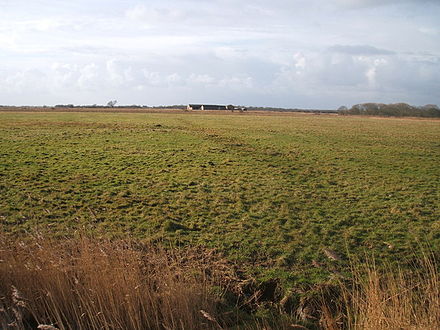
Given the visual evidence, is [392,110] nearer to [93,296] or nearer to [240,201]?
[240,201]

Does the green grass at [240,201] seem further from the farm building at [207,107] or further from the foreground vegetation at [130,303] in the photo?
the farm building at [207,107]

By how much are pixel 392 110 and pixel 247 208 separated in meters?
136

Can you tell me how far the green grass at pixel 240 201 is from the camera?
8.87 metres

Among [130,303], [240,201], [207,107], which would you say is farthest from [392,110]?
[130,303]

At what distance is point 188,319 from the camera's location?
4.99 meters

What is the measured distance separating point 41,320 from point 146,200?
6.98 metres

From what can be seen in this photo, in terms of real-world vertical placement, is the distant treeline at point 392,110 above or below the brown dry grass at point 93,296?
above

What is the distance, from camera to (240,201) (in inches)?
480

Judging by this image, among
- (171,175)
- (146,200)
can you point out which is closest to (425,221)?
(146,200)

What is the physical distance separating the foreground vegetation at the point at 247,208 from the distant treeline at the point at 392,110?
374 ft

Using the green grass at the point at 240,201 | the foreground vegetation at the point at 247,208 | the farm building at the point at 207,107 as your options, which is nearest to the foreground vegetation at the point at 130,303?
the foreground vegetation at the point at 247,208

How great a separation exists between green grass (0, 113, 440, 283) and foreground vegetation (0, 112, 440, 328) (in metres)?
0.05

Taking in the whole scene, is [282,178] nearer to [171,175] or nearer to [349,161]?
[171,175]

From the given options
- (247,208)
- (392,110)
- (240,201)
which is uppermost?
(392,110)
